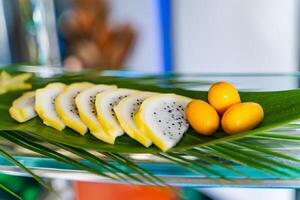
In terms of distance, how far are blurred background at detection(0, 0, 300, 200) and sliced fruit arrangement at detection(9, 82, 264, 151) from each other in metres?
1.18

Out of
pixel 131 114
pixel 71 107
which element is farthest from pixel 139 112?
pixel 71 107

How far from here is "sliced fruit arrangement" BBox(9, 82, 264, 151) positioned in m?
0.56

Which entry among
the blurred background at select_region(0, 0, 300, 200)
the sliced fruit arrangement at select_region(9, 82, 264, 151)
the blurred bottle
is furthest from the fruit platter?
the blurred bottle

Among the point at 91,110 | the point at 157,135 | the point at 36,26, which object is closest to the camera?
the point at 157,135

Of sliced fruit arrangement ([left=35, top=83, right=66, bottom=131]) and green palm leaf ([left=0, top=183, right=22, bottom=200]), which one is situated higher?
sliced fruit arrangement ([left=35, top=83, right=66, bottom=131])

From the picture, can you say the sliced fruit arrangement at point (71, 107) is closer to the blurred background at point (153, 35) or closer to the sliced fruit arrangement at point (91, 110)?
the sliced fruit arrangement at point (91, 110)

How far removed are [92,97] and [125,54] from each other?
166 centimetres

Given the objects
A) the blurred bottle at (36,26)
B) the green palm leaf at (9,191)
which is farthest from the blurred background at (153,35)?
the green palm leaf at (9,191)

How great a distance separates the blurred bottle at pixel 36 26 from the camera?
2.27 meters

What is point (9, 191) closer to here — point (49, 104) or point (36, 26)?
point (49, 104)

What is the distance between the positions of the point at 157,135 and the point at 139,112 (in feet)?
0.17

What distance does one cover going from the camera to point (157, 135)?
55 cm

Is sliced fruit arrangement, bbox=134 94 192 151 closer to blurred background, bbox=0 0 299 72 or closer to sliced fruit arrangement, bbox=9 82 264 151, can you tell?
sliced fruit arrangement, bbox=9 82 264 151

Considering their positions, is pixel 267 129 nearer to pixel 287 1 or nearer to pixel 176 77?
pixel 176 77
